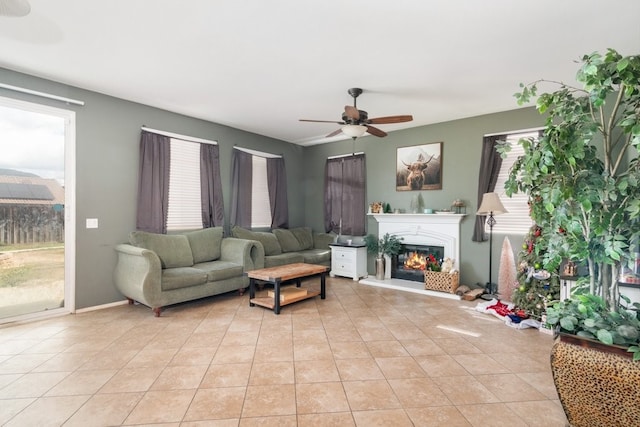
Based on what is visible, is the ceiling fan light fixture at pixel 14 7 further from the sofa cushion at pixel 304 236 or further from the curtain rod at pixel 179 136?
the sofa cushion at pixel 304 236

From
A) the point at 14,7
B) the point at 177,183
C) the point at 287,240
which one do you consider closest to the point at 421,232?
the point at 287,240

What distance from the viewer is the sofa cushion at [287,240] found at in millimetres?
5975

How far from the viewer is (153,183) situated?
4.43 m

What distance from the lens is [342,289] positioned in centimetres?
498

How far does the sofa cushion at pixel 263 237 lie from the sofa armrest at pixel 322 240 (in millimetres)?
1013

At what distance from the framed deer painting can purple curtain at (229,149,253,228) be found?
2.80 meters

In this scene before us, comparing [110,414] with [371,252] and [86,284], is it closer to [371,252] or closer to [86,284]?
[86,284]

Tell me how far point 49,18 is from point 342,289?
15.0 ft

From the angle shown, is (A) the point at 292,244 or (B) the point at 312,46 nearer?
(B) the point at 312,46

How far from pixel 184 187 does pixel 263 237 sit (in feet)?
5.23

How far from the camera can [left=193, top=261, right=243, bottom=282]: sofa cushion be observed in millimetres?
4139

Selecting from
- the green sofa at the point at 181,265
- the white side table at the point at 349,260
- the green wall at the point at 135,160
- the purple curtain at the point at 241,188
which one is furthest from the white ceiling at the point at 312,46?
the white side table at the point at 349,260

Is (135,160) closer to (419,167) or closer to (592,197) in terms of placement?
(419,167)

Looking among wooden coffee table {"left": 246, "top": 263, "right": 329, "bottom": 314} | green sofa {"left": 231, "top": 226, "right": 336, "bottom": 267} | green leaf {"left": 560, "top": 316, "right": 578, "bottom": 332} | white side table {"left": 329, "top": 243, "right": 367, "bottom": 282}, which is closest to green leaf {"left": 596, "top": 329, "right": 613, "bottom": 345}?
green leaf {"left": 560, "top": 316, "right": 578, "bottom": 332}
